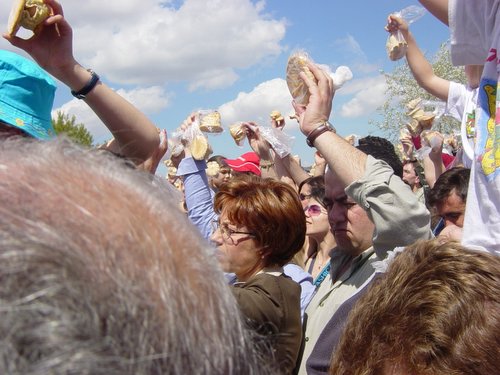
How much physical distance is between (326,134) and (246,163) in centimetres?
403

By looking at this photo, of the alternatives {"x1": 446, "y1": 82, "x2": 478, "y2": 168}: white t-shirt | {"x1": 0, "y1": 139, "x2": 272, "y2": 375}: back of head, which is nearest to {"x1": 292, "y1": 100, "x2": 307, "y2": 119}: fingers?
{"x1": 446, "y1": 82, "x2": 478, "y2": 168}: white t-shirt

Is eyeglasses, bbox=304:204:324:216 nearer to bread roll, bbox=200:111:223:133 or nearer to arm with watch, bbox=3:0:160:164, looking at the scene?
bread roll, bbox=200:111:223:133

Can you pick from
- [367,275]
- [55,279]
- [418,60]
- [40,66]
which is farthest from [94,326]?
[418,60]

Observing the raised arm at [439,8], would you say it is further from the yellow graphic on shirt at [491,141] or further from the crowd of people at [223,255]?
the yellow graphic on shirt at [491,141]

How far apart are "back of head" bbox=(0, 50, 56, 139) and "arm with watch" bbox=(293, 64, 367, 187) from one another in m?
1.04

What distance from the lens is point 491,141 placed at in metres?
1.61

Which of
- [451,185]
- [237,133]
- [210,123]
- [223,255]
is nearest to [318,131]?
[223,255]

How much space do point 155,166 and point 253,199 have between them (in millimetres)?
632

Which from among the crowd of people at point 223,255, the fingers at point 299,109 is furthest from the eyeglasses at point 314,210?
the fingers at point 299,109

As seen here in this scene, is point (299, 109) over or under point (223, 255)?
over

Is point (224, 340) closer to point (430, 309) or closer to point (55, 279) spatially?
point (55, 279)

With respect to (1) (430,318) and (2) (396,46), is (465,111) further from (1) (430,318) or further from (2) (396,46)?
(1) (430,318)

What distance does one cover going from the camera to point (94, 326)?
0.53 meters

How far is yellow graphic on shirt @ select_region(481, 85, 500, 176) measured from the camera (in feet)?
5.05
